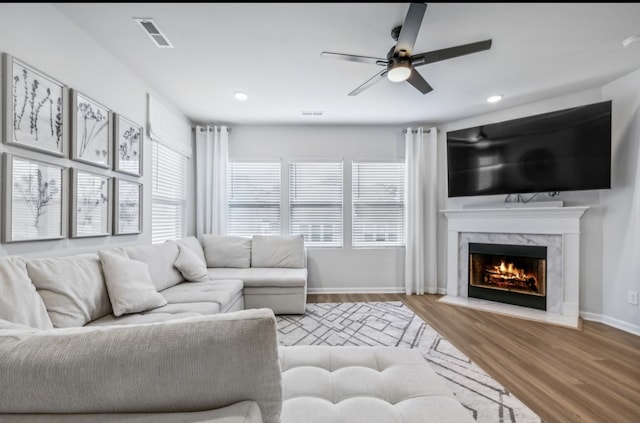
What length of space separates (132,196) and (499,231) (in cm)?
433

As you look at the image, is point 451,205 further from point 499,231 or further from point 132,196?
point 132,196

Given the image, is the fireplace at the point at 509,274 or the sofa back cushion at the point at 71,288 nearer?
the sofa back cushion at the point at 71,288

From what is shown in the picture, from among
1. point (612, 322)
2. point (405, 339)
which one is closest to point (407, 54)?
point (405, 339)

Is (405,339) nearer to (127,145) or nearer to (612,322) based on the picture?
(612,322)

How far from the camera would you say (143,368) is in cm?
62

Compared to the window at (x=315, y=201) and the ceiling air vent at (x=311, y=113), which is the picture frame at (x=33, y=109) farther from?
the window at (x=315, y=201)

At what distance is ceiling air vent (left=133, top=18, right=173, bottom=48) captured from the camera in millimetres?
1989

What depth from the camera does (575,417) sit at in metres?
1.58

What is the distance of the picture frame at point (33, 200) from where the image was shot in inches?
62.7

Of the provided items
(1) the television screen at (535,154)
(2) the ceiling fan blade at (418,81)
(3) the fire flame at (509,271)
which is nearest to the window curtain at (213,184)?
(2) the ceiling fan blade at (418,81)

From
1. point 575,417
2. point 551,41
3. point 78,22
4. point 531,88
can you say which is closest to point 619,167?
point 531,88

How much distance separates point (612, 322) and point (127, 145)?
539 cm

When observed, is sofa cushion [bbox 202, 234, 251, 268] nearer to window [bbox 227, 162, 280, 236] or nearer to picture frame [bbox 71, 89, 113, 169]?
window [bbox 227, 162, 280, 236]

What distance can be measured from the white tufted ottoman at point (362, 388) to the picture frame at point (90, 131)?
6.98 ft
